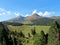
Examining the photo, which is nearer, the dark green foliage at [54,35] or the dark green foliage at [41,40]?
the dark green foliage at [54,35]

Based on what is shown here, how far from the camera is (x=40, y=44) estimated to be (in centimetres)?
5466

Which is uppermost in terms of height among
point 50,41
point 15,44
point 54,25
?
point 54,25

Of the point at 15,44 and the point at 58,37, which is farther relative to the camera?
the point at 15,44

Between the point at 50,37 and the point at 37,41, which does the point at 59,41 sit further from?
the point at 37,41

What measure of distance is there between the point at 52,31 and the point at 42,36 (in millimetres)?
11565

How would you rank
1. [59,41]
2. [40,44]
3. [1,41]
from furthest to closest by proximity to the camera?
[1,41] → [40,44] → [59,41]

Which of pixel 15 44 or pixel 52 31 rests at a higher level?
pixel 52 31

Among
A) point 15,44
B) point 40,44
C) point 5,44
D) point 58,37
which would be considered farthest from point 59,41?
point 15,44

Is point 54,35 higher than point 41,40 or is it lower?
higher

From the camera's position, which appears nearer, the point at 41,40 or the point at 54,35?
the point at 54,35

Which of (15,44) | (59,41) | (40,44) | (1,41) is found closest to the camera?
(59,41)

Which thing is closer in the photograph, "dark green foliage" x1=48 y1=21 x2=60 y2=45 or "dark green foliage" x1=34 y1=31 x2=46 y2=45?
"dark green foliage" x1=48 y1=21 x2=60 y2=45

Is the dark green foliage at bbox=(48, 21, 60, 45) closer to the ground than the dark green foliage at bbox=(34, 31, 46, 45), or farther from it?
farther from it

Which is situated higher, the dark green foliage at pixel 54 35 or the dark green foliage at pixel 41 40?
the dark green foliage at pixel 54 35
